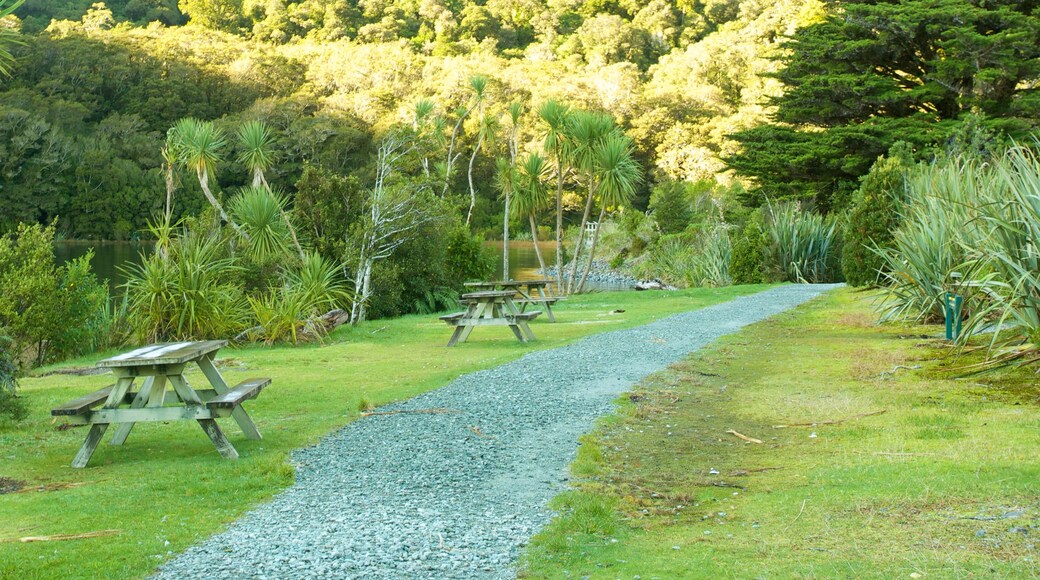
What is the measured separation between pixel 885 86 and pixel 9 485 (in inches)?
1221

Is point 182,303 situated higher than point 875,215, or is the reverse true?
point 875,215

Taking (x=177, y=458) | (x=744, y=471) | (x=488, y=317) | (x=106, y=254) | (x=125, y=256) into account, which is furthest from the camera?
(x=106, y=254)

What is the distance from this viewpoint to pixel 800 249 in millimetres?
27609

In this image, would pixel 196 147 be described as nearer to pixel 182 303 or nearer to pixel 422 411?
pixel 182 303

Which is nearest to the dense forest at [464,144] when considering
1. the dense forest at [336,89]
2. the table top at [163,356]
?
the dense forest at [336,89]

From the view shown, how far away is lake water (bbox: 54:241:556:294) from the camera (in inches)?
1389

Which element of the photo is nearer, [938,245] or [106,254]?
[938,245]

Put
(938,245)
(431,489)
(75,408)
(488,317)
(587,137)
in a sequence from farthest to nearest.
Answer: (587,137)
(488,317)
(938,245)
(75,408)
(431,489)

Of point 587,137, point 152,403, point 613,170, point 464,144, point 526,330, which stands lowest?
point 526,330

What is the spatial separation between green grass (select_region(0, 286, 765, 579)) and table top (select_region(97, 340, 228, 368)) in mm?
661

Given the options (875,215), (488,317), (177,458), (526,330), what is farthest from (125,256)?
(177,458)

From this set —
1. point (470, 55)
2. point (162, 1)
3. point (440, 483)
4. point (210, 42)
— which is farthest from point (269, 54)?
point (440, 483)

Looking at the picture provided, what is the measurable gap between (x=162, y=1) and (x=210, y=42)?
21394mm

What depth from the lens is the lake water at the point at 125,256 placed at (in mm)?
35281
